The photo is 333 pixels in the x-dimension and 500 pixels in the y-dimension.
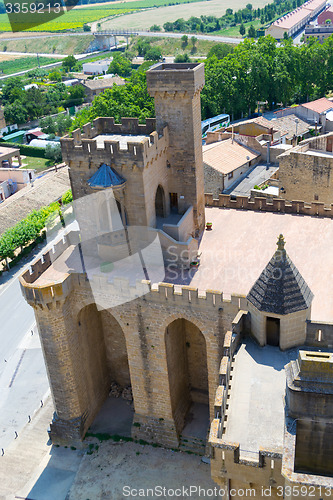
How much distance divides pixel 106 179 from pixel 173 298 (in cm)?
825

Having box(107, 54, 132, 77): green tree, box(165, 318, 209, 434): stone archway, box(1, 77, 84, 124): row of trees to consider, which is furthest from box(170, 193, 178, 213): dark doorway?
box(107, 54, 132, 77): green tree

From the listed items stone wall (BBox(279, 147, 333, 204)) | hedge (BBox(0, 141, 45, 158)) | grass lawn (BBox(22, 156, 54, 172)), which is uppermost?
stone wall (BBox(279, 147, 333, 204))

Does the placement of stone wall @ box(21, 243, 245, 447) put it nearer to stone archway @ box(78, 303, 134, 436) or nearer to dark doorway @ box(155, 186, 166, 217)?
stone archway @ box(78, 303, 134, 436)

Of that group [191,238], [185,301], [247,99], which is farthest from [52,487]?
[247,99]

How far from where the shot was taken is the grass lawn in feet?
325

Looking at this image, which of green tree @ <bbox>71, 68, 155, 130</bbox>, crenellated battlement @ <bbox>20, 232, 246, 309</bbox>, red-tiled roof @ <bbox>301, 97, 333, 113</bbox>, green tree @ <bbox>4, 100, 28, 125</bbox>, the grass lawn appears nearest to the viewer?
crenellated battlement @ <bbox>20, 232, 246, 309</bbox>

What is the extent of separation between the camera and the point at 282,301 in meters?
25.2

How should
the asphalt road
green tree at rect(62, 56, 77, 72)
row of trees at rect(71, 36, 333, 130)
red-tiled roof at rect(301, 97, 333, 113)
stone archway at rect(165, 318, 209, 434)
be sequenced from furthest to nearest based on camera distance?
green tree at rect(62, 56, 77, 72) < row of trees at rect(71, 36, 333, 130) < red-tiled roof at rect(301, 97, 333, 113) < the asphalt road < stone archway at rect(165, 318, 209, 434)

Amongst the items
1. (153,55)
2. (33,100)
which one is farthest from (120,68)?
(33,100)

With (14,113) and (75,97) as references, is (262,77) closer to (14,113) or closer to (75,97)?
(75,97)

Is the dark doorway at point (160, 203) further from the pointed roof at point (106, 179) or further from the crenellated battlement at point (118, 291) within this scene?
the crenellated battlement at point (118, 291)

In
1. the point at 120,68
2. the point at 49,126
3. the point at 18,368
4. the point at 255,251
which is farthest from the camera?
the point at 120,68

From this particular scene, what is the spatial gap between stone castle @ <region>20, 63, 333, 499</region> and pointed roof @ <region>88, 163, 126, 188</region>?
0.07 m

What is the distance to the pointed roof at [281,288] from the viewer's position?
24.9m
